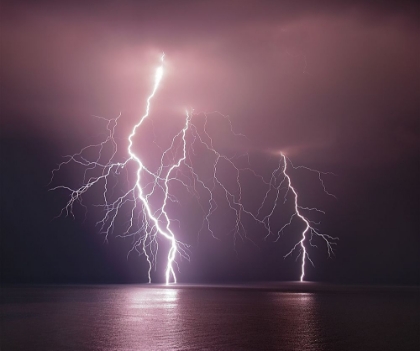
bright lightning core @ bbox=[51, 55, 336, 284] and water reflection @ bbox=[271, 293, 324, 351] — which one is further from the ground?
bright lightning core @ bbox=[51, 55, 336, 284]

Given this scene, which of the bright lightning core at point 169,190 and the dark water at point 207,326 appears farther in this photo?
the bright lightning core at point 169,190

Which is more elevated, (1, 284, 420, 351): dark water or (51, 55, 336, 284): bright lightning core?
(51, 55, 336, 284): bright lightning core

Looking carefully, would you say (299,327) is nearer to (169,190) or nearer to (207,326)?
(207,326)

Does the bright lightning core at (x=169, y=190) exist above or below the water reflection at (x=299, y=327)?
above

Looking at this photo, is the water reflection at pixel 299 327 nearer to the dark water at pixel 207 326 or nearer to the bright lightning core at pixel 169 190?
the dark water at pixel 207 326

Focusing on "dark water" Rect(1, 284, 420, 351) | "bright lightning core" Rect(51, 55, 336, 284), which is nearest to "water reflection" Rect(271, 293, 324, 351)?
"dark water" Rect(1, 284, 420, 351)

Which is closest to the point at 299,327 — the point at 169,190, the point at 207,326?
the point at 207,326

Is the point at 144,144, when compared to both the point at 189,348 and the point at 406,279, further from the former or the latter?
the point at 189,348

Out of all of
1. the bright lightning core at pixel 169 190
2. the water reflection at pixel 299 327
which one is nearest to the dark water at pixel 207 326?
the water reflection at pixel 299 327

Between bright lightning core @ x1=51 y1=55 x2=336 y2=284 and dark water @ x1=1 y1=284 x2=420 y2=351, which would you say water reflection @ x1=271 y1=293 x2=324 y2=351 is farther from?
bright lightning core @ x1=51 y1=55 x2=336 y2=284

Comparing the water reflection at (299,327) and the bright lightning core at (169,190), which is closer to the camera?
the water reflection at (299,327)

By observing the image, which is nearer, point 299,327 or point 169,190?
point 299,327

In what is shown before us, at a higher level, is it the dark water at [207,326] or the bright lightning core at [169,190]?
the bright lightning core at [169,190]

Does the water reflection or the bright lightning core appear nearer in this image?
the water reflection
